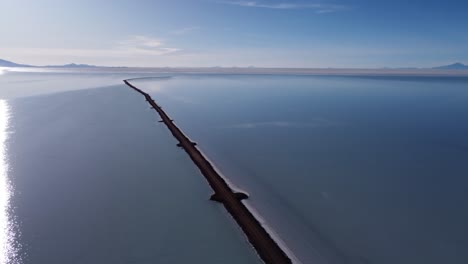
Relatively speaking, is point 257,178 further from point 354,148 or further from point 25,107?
point 25,107

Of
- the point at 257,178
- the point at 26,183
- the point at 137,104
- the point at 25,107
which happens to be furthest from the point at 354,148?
the point at 25,107

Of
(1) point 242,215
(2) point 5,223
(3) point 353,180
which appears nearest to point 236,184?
(1) point 242,215

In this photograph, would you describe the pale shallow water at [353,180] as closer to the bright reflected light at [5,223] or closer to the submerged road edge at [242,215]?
the submerged road edge at [242,215]

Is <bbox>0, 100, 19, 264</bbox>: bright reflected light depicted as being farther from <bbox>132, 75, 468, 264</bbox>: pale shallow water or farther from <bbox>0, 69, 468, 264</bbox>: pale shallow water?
<bbox>132, 75, 468, 264</bbox>: pale shallow water

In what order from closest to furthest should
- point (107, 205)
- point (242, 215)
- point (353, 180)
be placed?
1. point (242, 215)
2. point (107, 205)
3. point (353, 180)

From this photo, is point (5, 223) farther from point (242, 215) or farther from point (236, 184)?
point (236, 184)
